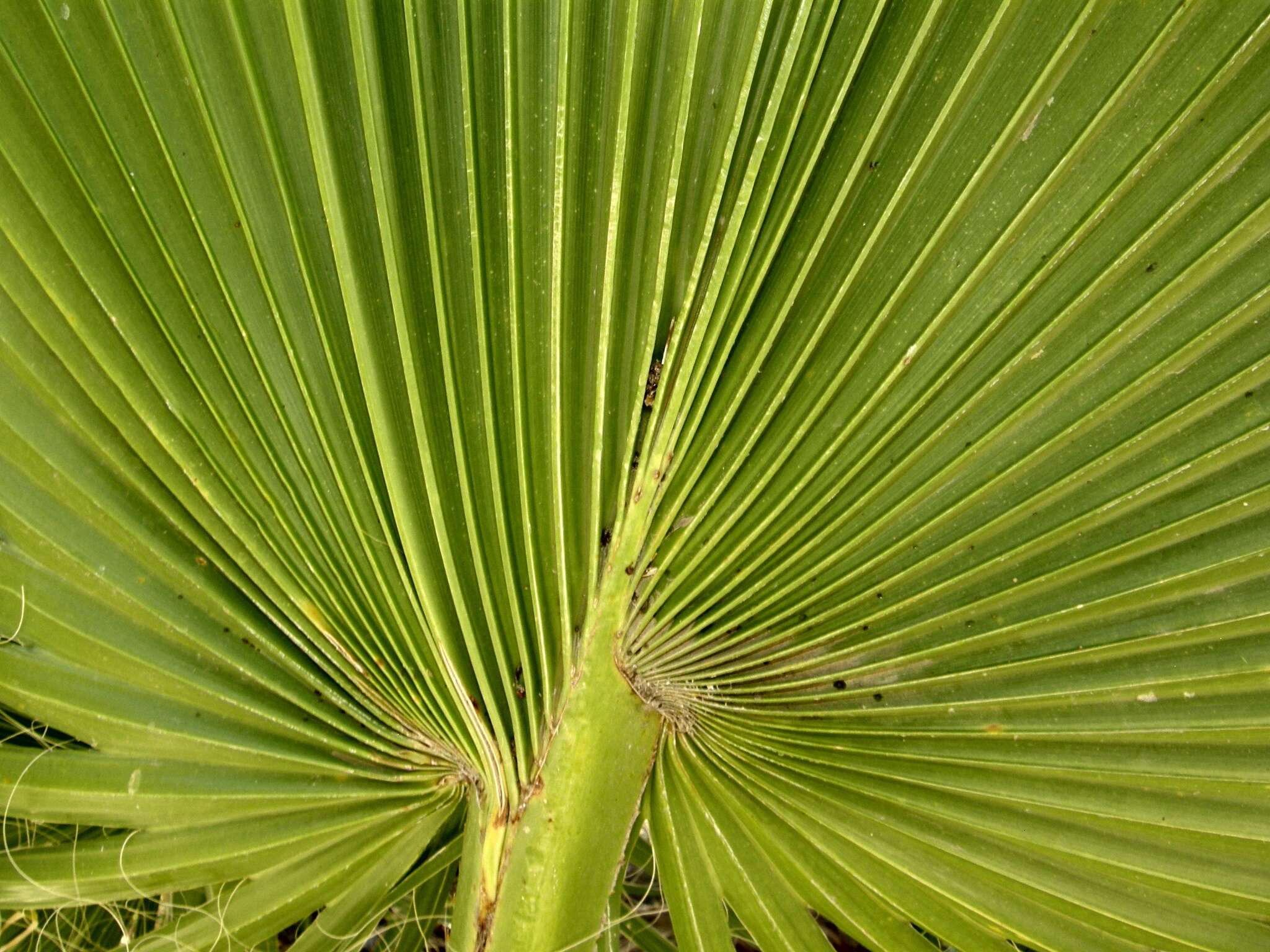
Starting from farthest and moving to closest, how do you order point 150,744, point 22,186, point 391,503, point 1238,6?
point 150,744 < point 391,503 < point 22,186 < point 1238,6

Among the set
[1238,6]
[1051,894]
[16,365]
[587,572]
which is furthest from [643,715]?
[1238,6]

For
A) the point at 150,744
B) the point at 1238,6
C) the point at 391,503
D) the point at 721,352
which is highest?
the point at 1238,6

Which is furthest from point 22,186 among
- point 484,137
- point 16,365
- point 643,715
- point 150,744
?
point 643,715

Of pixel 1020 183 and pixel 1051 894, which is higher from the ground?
pixel 1020 183

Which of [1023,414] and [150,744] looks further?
[150,744]

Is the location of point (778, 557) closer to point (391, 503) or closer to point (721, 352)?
point (721, 352)

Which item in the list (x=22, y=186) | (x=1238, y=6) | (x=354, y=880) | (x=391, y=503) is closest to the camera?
(x=1238, y=6)
